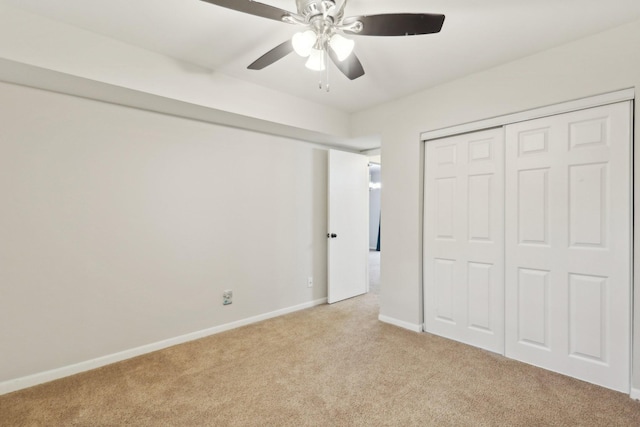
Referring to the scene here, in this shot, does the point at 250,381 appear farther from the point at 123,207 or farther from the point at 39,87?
the point at 39,87

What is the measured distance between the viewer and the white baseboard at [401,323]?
314 cm

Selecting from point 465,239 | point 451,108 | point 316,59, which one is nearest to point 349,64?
point 316,59

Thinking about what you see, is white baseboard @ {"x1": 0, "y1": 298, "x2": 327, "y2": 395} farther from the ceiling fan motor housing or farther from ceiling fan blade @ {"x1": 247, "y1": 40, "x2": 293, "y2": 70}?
the ceiling fan motor housing

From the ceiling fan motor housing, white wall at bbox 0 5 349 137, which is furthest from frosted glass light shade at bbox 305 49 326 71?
white wall at bbox 0 5 349 137

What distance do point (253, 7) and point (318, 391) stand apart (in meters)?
2.29

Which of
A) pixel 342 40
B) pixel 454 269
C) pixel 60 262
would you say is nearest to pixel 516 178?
pixel 454 269

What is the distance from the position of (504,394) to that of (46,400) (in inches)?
119

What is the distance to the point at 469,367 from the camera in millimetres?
2408

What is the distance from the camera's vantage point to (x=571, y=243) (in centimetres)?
226

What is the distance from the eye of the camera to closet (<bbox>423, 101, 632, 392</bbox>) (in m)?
2.08

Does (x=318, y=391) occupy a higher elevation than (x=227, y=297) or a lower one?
lower

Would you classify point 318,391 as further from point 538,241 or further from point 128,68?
point 128,68

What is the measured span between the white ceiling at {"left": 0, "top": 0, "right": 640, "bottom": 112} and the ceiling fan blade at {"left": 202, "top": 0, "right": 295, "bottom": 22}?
38 cm

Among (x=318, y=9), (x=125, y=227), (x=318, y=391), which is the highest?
(x=318, y=9)
